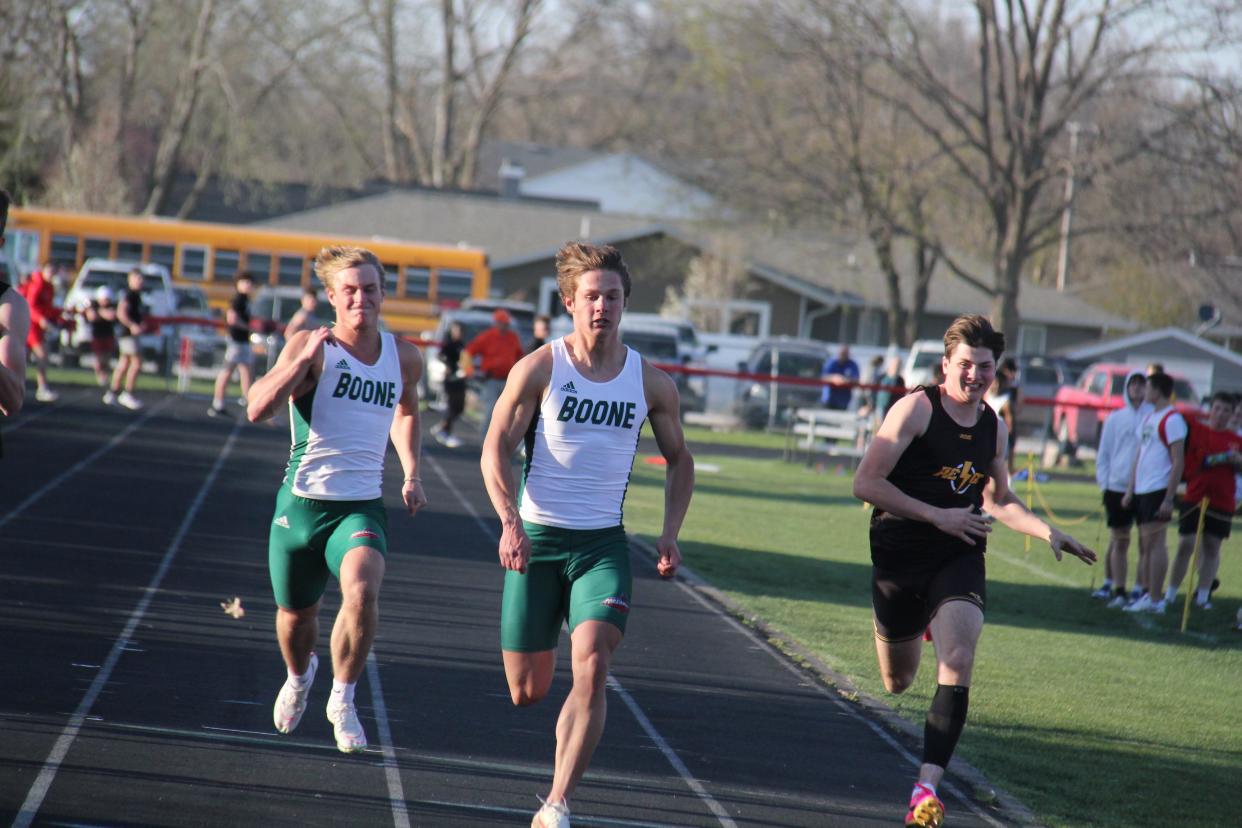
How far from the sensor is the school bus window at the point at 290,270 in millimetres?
38438

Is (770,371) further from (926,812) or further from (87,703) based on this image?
(926,812)

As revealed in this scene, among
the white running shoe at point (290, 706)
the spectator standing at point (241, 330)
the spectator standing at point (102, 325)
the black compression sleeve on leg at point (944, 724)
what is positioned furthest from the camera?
the spectator standing at point (102, 325)

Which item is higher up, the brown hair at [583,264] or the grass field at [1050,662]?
the brown hair at [583,264]

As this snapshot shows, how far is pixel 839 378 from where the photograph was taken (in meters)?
26.8

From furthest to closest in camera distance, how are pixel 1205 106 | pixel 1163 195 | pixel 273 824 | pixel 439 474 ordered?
pixel 1163 195, pixel 1205 106, pixel 439 474, pixel 273 824

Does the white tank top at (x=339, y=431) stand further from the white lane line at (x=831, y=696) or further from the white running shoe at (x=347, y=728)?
the white lane line at (x=831, y=696)

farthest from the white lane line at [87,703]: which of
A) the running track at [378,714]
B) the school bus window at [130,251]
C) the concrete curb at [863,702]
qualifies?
the school bus window at [130,251]

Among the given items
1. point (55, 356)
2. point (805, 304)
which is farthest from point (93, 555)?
point (805, 304)

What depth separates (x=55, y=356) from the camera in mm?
32812

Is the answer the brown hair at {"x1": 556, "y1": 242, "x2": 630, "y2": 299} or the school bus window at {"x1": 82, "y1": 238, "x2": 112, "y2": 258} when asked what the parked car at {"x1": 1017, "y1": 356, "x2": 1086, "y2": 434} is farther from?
the brown hair at {"x1": 556, "y1": 242, "x2": 630, "y2": 299}

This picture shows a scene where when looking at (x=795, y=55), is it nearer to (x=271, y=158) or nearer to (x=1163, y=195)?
(x=1163, y=195)

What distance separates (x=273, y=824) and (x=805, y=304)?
44.1 m

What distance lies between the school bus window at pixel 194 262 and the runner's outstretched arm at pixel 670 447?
34.3 meters

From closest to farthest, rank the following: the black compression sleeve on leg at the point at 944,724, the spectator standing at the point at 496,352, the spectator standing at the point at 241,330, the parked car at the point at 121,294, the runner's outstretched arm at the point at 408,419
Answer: the black compression sleeve on leg at the point at 944,724 → the runner's outstretched arm at the point at 408,419 → the spectator standing at the point at 496,352 → the spectator standing at the point at 241,330 → the parked car at the point at 121,294
